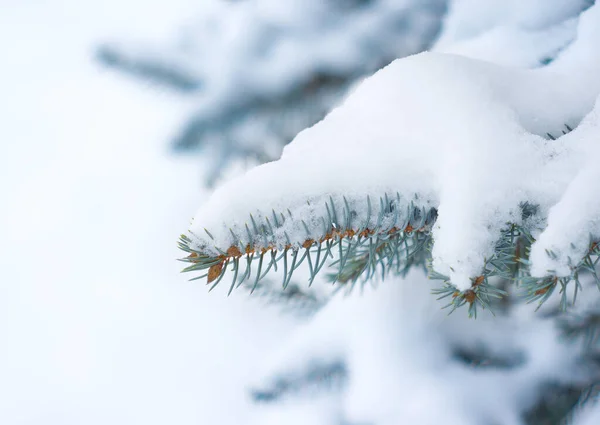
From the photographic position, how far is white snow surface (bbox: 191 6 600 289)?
43 cm

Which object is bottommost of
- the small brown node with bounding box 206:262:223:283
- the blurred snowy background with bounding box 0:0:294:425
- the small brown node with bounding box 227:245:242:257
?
the small brown node with bounding box 206:262:223:283

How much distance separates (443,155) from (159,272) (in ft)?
6.74

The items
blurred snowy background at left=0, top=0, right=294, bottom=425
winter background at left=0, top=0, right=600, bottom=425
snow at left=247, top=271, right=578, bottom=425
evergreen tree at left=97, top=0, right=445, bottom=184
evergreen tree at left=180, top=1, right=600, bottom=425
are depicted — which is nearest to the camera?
evergreen tree at left=180, top=1, right=600, bottom=425

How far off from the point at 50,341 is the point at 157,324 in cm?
85

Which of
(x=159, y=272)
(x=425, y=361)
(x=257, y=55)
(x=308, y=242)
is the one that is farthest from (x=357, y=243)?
(x=159, y=272)

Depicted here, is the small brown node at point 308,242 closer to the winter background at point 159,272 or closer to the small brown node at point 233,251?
the small brown node at point 233,251

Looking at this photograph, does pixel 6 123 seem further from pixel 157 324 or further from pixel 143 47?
pixel 143 47

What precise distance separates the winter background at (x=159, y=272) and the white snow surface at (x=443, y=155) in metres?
0.13

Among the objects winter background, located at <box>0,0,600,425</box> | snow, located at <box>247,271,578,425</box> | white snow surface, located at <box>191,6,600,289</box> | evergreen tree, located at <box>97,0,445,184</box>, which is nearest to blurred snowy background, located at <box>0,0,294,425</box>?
winter background, located at <box>0,0,600,425</box>

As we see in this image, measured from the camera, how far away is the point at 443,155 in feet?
1.56

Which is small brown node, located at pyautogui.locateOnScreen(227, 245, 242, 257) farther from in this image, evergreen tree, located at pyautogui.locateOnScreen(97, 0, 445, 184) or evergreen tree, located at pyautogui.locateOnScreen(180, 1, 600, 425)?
evergreen tree, located at pyautogui.locateOnScreen(97, 0, 445, 184)

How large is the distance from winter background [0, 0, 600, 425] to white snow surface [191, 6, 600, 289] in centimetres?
13

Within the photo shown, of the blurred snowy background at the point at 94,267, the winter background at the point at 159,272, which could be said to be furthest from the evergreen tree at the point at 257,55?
the blurred snowy background at the point at 94,267

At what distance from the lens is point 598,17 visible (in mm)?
699
